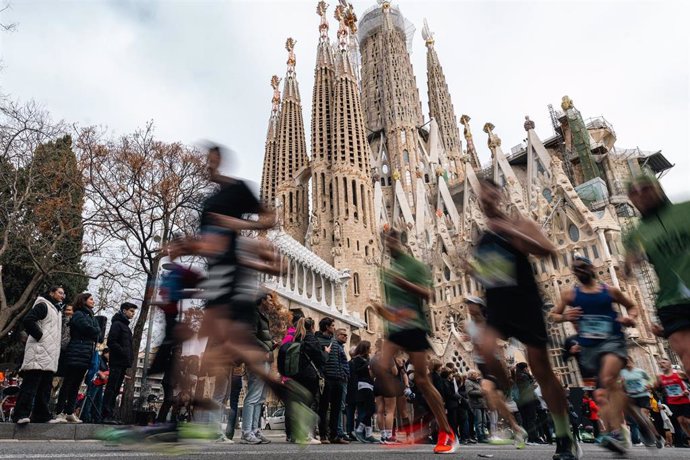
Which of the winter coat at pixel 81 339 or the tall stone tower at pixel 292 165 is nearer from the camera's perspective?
the winter coat at pixel 81 339

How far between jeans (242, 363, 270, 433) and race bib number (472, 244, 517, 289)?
347 cm

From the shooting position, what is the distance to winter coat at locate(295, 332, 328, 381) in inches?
235

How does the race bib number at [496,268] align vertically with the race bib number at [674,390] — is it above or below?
above

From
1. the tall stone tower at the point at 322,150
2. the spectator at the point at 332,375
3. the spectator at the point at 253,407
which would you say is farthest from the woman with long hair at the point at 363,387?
the tall stone tower at the point at 322,150

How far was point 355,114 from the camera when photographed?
39.8 metres

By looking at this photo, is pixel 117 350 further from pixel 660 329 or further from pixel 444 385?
pixel 660 329

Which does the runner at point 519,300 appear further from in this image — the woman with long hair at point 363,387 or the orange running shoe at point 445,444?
the woman with long hair at point 363,387

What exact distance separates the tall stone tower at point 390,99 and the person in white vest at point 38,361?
4056cm

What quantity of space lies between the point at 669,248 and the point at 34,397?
7.25m

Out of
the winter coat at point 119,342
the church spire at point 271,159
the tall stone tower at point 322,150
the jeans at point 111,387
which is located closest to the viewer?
the winter coat at point 119,342

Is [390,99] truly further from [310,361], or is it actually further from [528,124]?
[310,361]

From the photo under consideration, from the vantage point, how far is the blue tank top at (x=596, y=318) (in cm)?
409

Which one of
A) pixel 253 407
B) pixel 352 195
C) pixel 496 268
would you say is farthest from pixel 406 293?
pixel 352 195

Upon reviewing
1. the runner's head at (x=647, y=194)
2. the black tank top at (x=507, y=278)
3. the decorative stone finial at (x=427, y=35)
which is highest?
the decorative stone finial at (x=427, y=35)
